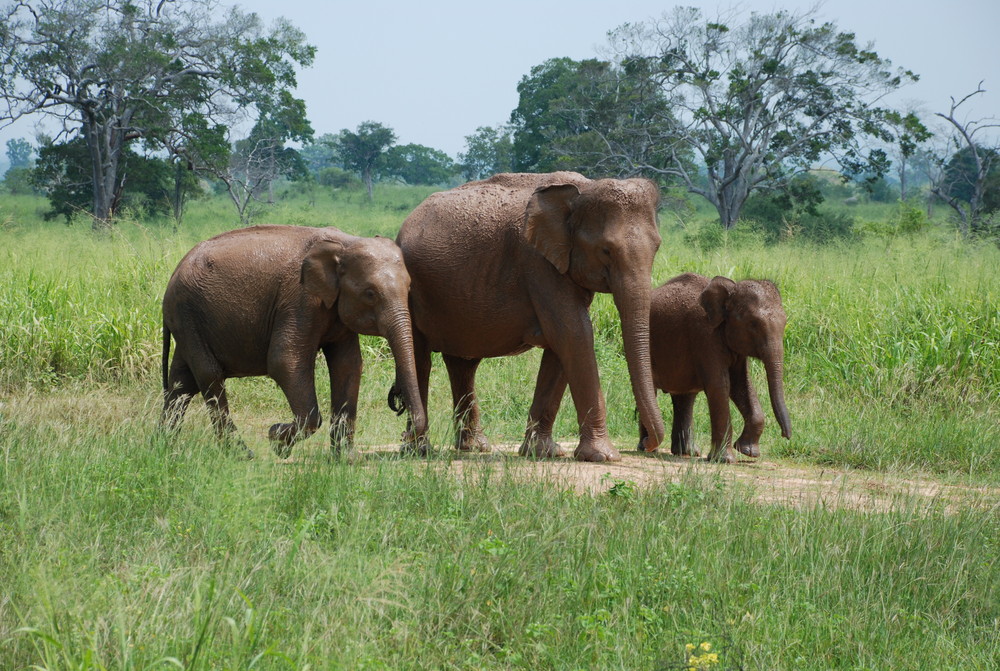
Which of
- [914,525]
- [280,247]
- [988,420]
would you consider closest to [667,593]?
[914,525]

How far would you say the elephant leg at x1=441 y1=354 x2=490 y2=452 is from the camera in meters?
8.05

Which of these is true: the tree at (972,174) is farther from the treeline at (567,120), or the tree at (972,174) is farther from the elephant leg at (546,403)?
the elephant leg at (546,403)

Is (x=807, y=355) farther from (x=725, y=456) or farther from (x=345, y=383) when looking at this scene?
(x=345, y=383)

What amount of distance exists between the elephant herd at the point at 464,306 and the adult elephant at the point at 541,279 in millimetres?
11

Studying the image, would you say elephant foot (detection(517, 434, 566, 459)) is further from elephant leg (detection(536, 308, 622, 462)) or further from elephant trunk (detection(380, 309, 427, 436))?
elephant trunk (detection(380, 309, 427, 436))

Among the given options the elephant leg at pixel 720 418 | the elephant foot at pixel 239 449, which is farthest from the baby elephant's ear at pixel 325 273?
the elephant leg at pixel 720 418

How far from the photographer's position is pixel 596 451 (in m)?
7.35

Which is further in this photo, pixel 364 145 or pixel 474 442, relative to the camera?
pixel 364 145

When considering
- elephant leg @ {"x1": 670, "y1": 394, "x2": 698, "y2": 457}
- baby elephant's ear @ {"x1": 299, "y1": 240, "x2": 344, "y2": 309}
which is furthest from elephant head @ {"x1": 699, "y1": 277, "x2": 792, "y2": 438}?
baby elephant's ear @ {"x1": 299, "y1": 240, "x2": 344, "y2": 309}

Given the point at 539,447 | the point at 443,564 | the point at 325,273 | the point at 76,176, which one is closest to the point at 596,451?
the point at 539,447

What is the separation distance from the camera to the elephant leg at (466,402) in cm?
805

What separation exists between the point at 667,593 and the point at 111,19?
1114 inches

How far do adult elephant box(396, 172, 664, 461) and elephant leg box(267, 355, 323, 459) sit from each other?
860 millimetres

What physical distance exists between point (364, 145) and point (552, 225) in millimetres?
60289
